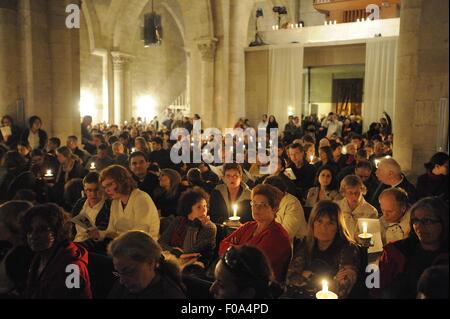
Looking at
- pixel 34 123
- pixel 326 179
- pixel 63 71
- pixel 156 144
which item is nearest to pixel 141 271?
pixel 326 179

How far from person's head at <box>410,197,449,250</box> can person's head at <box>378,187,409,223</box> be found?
3.89 ft

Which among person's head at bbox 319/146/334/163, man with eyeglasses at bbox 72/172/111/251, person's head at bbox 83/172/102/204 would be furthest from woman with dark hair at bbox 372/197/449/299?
person's head at bbox 319/146/334/163

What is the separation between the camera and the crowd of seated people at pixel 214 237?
6.98ft

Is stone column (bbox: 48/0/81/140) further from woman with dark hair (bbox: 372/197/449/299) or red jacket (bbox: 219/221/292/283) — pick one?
woman with dark hair (bbox: 372/197/449/299)

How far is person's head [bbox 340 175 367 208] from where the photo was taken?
396cm

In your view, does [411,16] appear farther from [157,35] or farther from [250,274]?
[157,35]

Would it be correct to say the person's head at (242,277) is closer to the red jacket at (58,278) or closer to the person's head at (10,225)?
the red jacket at (58,278)

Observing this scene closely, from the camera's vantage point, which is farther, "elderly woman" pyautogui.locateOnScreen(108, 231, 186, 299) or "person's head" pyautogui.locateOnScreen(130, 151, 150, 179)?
"person's head" pyautogui.locateOnScreen(130, 151, 150, 179)

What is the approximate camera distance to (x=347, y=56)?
13.8m

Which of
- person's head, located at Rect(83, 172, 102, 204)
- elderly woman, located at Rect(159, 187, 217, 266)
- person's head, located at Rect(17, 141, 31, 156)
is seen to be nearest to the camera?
elderly woman, located at Rect(159, 187, 217, 266)

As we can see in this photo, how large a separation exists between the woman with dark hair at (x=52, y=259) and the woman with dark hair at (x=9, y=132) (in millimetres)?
6053

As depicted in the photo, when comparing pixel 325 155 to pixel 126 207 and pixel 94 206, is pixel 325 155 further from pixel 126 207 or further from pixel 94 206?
pixel 94 206
